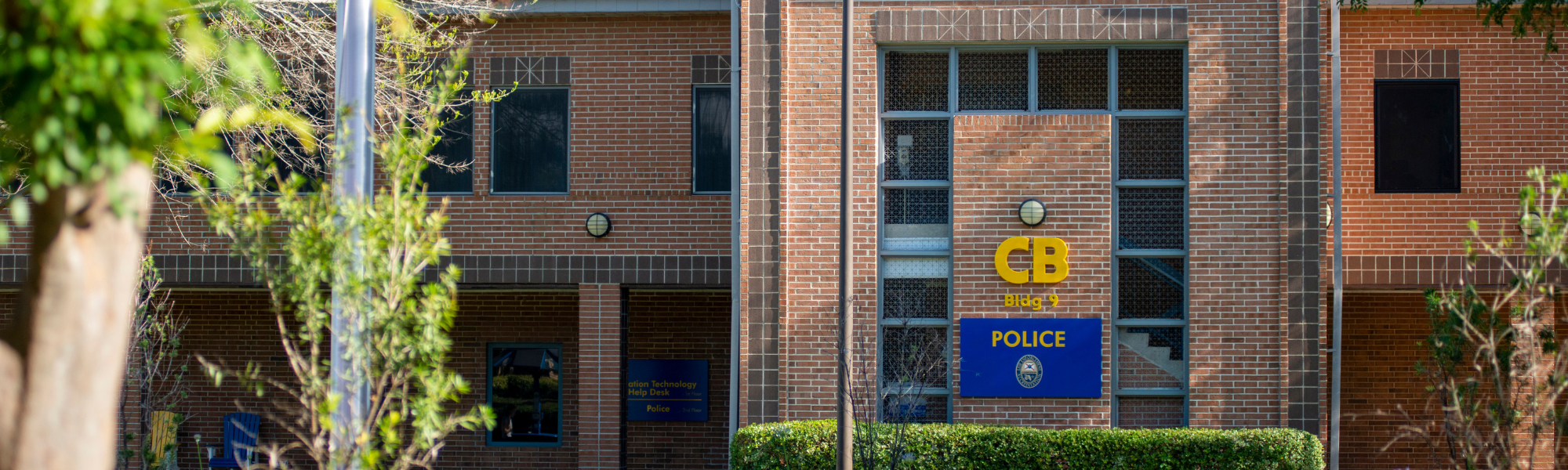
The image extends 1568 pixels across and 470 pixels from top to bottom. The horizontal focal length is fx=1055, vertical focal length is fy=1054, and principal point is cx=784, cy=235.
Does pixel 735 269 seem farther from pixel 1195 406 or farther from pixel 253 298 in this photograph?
pixel 253 298

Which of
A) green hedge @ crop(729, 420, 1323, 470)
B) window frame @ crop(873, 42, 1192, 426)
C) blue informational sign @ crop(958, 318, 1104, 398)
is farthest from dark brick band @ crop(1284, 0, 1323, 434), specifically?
blue informational sign @ crop(958, 318, 1104, 398)

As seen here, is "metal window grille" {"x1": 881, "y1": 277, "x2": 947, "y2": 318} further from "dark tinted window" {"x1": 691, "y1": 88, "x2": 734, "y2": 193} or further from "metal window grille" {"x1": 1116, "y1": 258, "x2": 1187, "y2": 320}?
"dark tinted window" {"x1": 691, "y1": 88, "x2": 734, "y2": 193}

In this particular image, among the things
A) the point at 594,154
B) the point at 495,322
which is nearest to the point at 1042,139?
the point at 594,154

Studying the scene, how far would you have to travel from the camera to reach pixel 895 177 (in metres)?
11.1

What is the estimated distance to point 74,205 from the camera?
138 inches

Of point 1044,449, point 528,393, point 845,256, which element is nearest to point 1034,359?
point 1044,449

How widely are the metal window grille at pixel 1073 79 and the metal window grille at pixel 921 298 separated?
2179mm

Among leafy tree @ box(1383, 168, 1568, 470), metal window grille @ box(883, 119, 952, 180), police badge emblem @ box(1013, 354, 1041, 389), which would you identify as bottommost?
police badge emblem @ box(1013, 354, 1041, 389)

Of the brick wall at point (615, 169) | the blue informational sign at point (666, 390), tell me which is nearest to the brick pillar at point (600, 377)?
the brick wall at point (615, 169)

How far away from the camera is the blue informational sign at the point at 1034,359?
421 inches

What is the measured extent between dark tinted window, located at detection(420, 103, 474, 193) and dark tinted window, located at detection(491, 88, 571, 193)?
32cm

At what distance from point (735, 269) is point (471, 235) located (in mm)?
3849

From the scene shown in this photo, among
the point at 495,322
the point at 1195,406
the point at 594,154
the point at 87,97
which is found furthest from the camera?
the point at 495,322

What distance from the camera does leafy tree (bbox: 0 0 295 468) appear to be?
339 cm
